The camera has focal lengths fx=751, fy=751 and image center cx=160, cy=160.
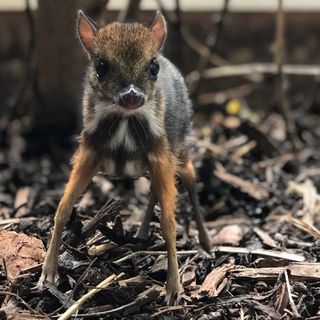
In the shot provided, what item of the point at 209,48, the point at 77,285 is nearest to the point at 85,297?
the point at 77,285

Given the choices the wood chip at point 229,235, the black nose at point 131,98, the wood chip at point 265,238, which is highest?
the black nose at point 131,98

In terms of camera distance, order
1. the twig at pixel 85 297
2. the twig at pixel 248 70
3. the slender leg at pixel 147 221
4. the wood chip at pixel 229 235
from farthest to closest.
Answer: the twig at pixel 248 70
the wood chip at pixel 229 235
the slender leg at pixel 147 221
the twig at pixel 85 297

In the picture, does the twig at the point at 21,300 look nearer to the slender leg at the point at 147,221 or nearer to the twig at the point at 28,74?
the slender leg at the point at 147,221

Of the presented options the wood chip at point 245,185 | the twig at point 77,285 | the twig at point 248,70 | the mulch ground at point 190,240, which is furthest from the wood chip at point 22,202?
the twig at point 248,70

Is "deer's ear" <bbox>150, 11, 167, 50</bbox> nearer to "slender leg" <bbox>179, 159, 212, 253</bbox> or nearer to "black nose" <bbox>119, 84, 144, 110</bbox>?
"black nose" <bbox>119, 84, 144, 110</bbox>

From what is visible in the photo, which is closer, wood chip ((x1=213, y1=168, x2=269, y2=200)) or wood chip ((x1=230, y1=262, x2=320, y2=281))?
wood chip ((x1=230, y1=262, x2=320, y2=281))

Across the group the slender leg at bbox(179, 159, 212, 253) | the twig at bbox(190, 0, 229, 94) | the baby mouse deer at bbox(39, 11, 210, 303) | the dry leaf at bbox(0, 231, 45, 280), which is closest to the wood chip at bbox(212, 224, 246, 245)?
the slender leg at bbox(179, 159, 212, 253)
